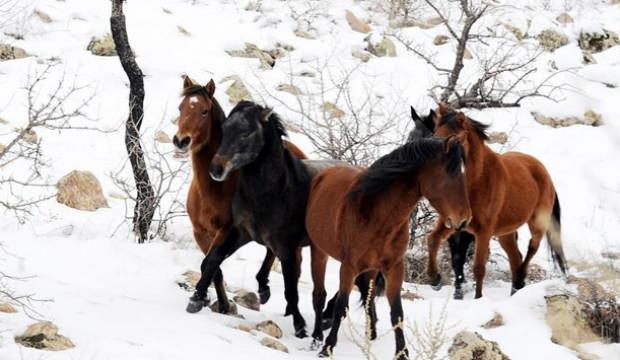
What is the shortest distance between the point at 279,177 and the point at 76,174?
5.10m

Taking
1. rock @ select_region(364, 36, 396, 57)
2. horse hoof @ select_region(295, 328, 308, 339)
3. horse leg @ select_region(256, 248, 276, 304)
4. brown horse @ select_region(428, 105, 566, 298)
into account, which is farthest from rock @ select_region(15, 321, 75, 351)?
rock @ select_region(364, 36, 396, 57)

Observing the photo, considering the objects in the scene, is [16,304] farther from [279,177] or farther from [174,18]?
[174,18]

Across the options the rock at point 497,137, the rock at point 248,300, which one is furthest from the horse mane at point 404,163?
the rock at point 497,137

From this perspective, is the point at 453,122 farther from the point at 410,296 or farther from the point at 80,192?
the point at 80,192

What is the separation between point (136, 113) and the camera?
349 inches

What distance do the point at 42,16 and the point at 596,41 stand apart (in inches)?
472

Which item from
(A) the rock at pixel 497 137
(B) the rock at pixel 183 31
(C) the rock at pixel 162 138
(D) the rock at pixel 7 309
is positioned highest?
(B) the rock at pixel 183 31

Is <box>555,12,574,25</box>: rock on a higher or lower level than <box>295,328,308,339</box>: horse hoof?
higher

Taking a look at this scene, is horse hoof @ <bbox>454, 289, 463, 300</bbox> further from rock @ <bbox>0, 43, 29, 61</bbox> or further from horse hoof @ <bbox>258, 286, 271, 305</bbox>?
rock @ <bbox>0, 43, 29, 61</bbox>

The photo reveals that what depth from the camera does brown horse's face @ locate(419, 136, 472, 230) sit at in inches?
193

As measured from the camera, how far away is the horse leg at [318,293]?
18.5 feet

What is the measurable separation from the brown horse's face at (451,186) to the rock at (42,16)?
40.7ft

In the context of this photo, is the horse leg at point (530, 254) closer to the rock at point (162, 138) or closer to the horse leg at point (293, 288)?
the horse leg at point (293, 288)

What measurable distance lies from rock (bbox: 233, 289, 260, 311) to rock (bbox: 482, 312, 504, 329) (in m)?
1.94
